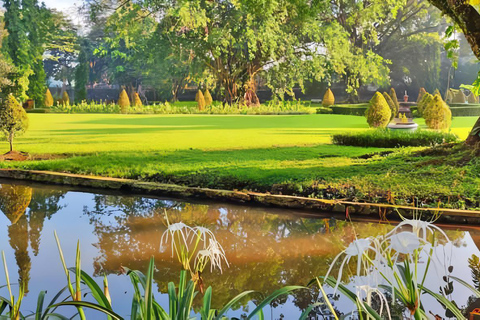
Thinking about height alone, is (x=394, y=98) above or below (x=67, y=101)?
above

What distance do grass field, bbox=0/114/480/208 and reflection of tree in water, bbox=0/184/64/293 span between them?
0.84 metres

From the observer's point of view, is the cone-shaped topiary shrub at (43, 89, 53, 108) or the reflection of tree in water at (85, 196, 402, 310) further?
the cone-shaped topiary shrub at (43, 89, 53, 108)

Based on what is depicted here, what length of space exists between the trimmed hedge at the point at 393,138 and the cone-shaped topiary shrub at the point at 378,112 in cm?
89

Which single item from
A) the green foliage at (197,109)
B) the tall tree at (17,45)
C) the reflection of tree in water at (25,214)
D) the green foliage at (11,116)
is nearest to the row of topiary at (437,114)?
the green foliage at (197,109)

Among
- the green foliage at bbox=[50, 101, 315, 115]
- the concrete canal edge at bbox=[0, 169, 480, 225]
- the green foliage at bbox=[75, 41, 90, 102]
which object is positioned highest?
the green foliage at bbox=[75, 41, 90, 102]

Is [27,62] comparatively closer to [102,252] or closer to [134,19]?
[134,19]

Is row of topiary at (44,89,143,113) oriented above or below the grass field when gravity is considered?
above

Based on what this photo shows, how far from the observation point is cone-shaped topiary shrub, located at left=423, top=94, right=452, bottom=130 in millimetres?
7922

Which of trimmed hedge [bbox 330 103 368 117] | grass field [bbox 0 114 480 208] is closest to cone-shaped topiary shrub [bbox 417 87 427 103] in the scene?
grass field [bbox 0 114 480 208]

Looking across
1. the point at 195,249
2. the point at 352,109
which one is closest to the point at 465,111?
the point at 352,109

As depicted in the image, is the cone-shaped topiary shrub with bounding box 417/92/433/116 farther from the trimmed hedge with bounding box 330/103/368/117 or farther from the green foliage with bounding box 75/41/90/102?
the green foliage with bounding box 75/41/90/102

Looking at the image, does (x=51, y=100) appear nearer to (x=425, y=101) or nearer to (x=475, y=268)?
(x=425, y=101)

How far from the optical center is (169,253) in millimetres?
2877

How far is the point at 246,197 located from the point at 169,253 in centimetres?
151
